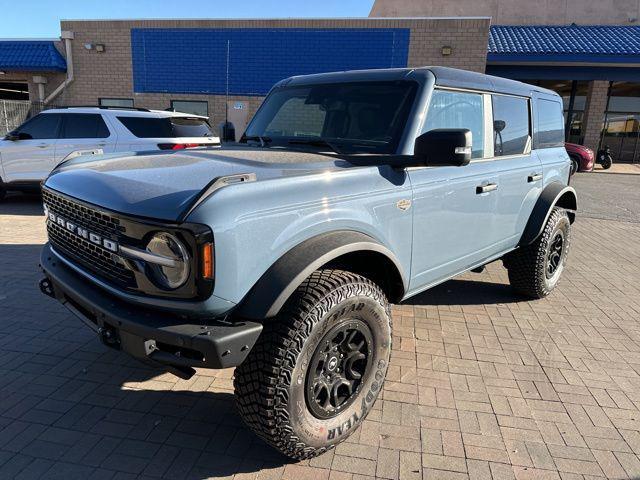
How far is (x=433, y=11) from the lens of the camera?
25.0 meters

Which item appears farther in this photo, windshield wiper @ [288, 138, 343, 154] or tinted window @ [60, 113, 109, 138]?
tinted window @ [60, 113, 109, 138]

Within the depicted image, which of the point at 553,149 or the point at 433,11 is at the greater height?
the point at 433,11

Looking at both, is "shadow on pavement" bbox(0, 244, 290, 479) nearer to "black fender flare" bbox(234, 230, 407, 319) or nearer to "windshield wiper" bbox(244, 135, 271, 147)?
"black fender flare" bbox(234, 230, 407, 319)

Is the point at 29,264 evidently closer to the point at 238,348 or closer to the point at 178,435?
the point at 178,435

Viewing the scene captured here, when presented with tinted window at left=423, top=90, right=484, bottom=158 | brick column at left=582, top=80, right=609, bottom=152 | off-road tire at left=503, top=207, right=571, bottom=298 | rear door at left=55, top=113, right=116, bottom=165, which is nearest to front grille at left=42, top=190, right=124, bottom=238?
A: tinted window at left=423, top=90, right=484, bottom=158

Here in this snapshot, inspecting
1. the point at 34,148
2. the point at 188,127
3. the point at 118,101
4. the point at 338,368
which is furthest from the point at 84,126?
the point at 118,101

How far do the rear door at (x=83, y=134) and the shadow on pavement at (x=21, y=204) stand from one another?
114 centimetres

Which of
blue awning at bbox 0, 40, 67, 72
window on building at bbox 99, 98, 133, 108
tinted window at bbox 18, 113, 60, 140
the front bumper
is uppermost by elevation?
blue awning at bbox 0, 40, 67, 72

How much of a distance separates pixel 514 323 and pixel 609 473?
1984mm

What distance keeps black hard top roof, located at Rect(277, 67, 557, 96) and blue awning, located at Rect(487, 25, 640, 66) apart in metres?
15.8

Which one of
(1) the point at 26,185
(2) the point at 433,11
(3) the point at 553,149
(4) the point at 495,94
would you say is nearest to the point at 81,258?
(4) the point at 495,94

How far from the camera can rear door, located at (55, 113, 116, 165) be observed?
28.4ft

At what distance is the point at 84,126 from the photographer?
8828mm

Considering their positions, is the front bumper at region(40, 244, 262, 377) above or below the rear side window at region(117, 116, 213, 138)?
below
